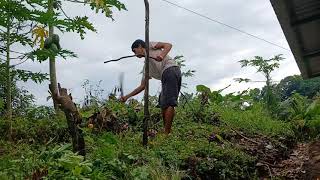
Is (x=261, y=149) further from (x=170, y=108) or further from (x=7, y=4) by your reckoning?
(x=7, y=4)

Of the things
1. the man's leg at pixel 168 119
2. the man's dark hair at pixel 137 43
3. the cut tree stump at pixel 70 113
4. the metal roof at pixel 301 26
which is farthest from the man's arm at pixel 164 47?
the cut tree stump at pixel 70 113

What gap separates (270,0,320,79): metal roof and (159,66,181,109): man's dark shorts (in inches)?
67.6

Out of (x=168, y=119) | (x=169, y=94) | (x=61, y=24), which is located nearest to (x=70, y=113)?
(x=61, y=24)

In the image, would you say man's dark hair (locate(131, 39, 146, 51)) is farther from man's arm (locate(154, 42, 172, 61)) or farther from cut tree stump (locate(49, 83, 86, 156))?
cut tree stump (locate(49, 83, 86, 156))

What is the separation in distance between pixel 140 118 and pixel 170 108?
129cm

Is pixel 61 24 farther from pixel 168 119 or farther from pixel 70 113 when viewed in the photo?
pixel 168 119

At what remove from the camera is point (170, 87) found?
6699 millimetres

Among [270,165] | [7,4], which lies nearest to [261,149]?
[270,165]

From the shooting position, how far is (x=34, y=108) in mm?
7562

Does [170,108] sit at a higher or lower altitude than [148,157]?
higher

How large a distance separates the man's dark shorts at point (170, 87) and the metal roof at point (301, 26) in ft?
5.64

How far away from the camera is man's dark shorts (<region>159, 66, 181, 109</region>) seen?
659 centimetres

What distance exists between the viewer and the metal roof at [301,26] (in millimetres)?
3744

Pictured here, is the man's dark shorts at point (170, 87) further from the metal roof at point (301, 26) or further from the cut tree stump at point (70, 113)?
the cut tree stump at point (70, 113)
